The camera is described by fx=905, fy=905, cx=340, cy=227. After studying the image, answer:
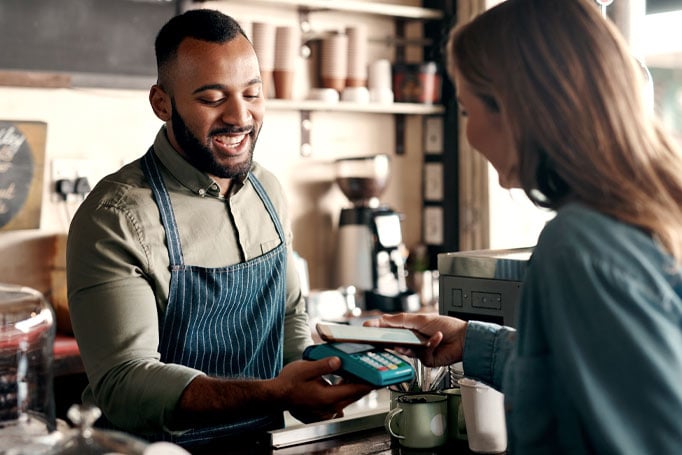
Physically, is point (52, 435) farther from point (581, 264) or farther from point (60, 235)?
point (60, 235)

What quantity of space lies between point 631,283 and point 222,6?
316cm

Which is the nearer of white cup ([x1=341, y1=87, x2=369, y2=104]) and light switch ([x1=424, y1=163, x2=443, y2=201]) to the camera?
white cup ([x1=341, y1=87, x2=369, y2=104])

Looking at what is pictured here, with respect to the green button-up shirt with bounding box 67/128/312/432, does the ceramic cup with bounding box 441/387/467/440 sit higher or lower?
lower

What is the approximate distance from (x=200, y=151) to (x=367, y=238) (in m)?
2.08

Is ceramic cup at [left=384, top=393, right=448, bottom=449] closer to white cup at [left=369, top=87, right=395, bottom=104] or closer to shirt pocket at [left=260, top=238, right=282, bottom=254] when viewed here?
shirt pocket at [left=260, top=238, right=282, bottom=254]

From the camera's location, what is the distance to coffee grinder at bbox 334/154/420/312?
4.15 m

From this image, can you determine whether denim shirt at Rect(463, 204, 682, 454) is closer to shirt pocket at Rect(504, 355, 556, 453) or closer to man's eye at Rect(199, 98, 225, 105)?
shirt pocket at Rect(504, 355, 556, 453)

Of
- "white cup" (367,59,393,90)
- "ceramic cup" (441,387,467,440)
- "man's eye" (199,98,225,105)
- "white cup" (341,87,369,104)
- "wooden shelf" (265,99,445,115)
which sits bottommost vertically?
"ceramic cup" (441,387,467,440)

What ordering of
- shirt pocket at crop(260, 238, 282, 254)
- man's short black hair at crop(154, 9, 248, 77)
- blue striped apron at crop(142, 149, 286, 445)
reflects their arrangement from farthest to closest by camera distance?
shirt pocket at crop(260, 238, 282, 254)
man's short black hair at crop(154, 9, 248, 77)
blue striped apron at crop(142, 149, 286, 445)

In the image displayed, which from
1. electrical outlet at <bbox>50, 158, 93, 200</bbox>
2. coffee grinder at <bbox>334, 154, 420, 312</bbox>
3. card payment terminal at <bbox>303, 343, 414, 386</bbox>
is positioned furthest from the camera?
coffee grinder at <bbox>334, 154, 420, 312</bbox>

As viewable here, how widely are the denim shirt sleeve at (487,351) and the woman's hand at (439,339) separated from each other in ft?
0.27

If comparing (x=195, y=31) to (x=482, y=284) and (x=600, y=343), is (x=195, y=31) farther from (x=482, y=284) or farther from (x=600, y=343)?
(x=600, y=343)

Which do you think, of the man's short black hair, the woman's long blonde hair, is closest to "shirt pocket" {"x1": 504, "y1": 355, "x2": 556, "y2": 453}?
the woman's long blonde hair

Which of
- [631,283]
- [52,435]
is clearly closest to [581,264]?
[631,283]
